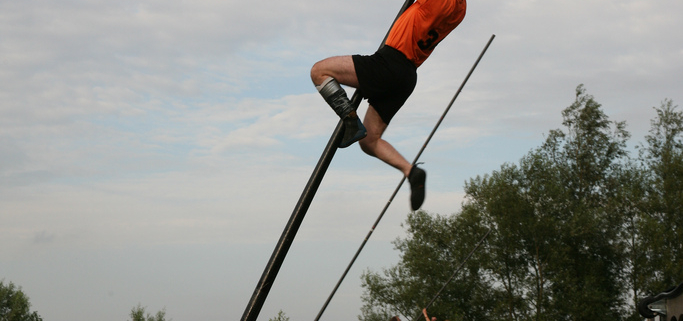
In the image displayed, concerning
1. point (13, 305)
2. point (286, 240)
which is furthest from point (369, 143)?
point (13, 305)

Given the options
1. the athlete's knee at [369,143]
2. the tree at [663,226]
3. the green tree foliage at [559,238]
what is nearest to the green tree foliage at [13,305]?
the green tree foliage at [559,238]

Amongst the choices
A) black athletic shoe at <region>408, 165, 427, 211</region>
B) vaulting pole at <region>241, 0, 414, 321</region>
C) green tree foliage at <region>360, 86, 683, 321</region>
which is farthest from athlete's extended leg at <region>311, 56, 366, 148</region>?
green tree foliage at <region>360, 86, 683, 321</region>

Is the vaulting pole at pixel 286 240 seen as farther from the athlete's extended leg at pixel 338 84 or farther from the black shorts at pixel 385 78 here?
the black shorts at pixel 385 78

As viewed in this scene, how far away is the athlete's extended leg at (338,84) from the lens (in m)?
3.38

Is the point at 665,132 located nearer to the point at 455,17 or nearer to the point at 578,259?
the point at 578,259

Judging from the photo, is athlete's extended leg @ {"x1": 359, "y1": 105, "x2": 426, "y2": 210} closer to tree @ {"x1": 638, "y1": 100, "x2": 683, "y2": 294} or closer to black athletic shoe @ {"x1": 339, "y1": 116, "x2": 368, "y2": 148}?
black athletic shoe @ {"x1": 339, "y1": 116, "x2": 368, "y2": 148}

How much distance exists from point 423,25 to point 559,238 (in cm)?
3276

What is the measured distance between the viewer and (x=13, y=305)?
168 ft

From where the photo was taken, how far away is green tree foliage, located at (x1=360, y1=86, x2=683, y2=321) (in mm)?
33656

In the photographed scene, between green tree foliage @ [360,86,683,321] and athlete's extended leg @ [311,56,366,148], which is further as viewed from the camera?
green tree foliage @ [360,86,683,321]

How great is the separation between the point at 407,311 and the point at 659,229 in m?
11.4

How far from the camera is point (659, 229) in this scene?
108 ft

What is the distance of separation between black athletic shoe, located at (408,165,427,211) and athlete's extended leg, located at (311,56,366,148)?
33 cm

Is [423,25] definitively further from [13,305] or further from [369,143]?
[13,305]
